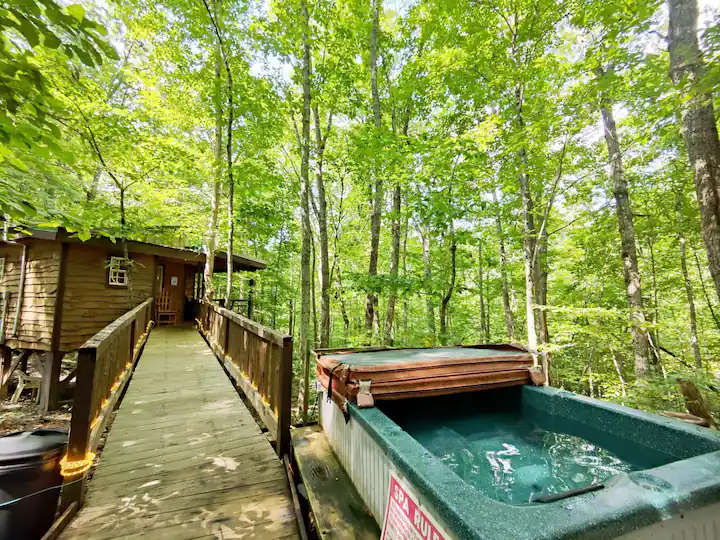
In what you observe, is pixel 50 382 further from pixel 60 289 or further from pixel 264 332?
pixel 264 332

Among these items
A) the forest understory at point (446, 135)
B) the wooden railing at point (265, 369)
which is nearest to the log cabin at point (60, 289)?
the forest understory at point (446, 135)

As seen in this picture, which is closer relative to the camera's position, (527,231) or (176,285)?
(527,231)

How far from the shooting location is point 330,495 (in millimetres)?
2006

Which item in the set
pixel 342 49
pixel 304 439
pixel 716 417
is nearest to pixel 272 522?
pixel 304 439

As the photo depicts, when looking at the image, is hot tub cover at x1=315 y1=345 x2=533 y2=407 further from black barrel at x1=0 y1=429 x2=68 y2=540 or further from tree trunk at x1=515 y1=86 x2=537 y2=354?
tree trunk at x1=515 y1=86 x2=537 y2=354

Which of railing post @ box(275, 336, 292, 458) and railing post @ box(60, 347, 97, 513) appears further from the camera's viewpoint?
railing post @ box(275, 336, 292, 458)

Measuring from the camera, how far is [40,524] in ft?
9.04

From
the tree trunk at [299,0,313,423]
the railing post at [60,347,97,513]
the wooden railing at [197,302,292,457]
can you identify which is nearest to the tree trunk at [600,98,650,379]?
the tree trunk at [299,0,313,423]

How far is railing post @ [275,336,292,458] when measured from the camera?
2.95 meters

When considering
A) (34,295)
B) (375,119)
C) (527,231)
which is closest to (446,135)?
(375,119)

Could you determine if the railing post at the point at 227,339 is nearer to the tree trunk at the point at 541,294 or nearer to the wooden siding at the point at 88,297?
the wooden siding at the point at 88,297

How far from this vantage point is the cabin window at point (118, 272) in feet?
30.9

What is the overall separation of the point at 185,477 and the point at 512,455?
9.07 feet

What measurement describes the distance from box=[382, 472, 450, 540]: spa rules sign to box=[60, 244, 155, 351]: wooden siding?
11.0 metres
